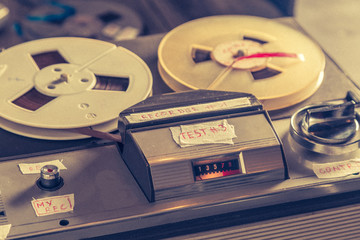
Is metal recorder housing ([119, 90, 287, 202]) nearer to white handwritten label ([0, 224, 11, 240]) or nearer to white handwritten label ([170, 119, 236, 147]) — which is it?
white handwritten label ([170, 119, 236, 147])

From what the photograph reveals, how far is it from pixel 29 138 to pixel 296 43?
860mm

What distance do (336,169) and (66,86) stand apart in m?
0.73

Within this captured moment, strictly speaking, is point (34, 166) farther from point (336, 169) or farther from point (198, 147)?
point (336, 169)

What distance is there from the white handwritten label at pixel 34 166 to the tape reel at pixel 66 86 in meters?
0.09

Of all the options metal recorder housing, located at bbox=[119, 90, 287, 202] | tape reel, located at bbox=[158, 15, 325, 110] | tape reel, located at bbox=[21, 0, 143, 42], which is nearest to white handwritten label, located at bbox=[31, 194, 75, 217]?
metal recorder housing, located at bbox=[119, 90, 287, 202]

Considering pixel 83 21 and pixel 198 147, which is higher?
pixel 198 147

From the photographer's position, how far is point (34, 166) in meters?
1.33

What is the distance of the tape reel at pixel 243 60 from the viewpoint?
1.56m

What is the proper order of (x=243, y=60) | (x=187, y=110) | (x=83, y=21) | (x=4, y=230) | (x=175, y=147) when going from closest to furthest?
(x=4, y=230)
(x=175, y=147)
(x=187, y=110)
(x=243, y=60)
(x=83, y=21)

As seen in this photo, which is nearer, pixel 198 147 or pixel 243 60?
pixel 198 147

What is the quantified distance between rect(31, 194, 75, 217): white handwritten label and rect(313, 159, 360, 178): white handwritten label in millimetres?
578

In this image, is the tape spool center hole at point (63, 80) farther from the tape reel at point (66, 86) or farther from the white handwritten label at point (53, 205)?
the white handwritten label at point (53, 205)

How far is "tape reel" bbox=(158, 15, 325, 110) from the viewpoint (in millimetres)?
1558

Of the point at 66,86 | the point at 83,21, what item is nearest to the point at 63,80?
the point at 66,86
